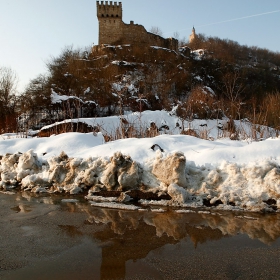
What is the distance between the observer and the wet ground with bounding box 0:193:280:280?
2.65 m

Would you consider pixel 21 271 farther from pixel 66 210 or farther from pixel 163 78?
pixel 163 78

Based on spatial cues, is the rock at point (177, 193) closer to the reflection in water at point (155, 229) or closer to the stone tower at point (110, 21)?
the reflection in water at point (155, 229)

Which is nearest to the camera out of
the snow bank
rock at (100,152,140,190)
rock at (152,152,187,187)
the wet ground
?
the wet ground

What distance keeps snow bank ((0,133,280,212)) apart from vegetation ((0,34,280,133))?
42.1 feet

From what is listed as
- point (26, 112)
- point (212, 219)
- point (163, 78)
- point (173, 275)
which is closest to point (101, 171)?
point (212, 219)

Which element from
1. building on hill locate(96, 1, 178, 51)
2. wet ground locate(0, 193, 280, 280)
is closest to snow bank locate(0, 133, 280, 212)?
wet ground locate(0, 193, 280, 280)

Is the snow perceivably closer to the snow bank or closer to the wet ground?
the snow bank

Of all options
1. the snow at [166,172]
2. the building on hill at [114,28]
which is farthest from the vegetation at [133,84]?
the snow at [166,172]

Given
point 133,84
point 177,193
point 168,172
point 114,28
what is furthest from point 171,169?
point 114,28

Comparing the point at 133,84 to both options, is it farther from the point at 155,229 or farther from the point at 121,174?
the point at 155,229

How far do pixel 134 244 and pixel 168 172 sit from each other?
1935 mm

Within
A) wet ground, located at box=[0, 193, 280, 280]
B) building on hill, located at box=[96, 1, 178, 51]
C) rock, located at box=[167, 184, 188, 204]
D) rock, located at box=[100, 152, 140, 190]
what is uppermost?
building on hill, located at box=[96, 1, 178, 51]

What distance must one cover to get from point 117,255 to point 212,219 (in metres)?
1.64

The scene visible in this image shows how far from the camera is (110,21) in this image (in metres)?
40.6
